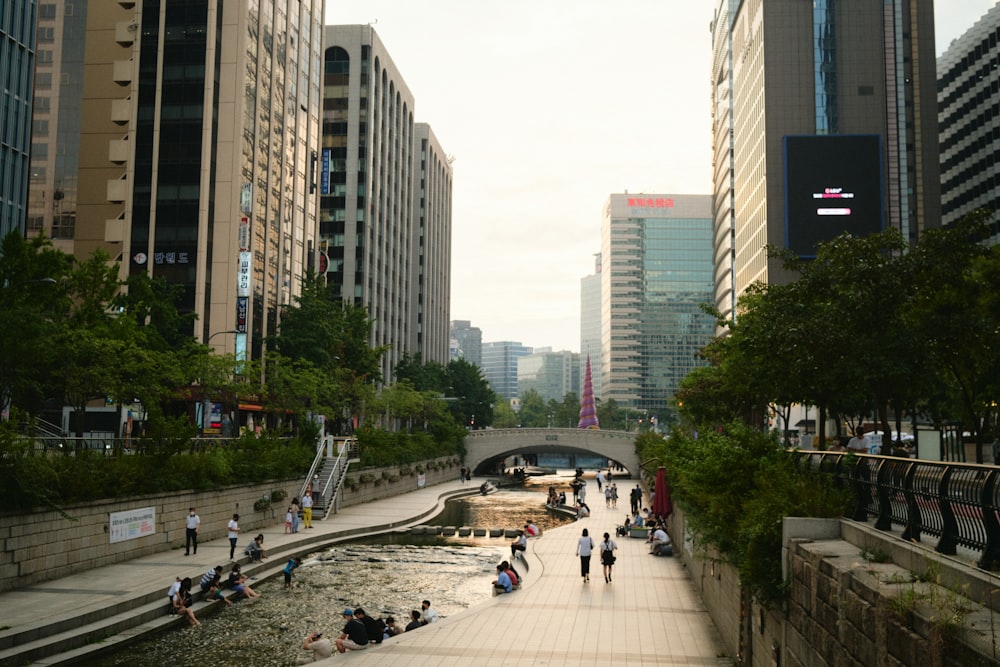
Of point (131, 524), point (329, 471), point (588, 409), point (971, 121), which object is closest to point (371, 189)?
point (329, 471)

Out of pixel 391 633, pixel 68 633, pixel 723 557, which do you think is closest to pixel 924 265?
pixel 723 557

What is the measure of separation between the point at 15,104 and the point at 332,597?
138 ft

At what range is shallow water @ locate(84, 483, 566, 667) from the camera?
20.6 meters

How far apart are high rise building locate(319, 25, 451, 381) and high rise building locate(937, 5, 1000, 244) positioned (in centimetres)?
7471

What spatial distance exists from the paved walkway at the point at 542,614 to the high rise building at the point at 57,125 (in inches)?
1703

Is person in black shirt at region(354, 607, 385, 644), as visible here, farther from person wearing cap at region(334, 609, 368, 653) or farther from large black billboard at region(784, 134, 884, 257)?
large black billboard at region(784, 134, 884, 257)

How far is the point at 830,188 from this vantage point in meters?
85.7

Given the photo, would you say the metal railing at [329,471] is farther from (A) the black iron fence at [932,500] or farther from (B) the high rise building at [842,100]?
(B) the high rise building at [842,100]

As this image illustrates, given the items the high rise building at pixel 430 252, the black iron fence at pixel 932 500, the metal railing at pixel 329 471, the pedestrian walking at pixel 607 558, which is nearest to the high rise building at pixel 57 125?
the metal railing at pixel 329 471

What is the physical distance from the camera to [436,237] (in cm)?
14650

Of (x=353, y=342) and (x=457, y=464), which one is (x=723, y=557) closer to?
(x=353, y=342)

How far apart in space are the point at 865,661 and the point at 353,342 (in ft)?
197

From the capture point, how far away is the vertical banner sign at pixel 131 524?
93.9 feet

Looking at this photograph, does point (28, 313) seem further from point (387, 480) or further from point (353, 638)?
point (387, 480)
